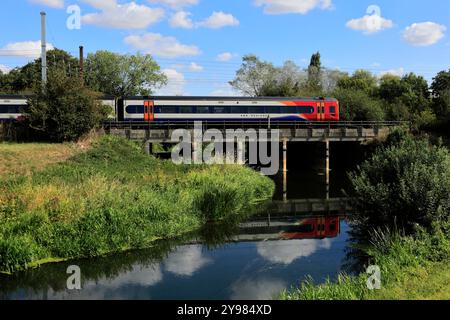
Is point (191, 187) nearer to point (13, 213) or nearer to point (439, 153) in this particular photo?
point (13, 213)

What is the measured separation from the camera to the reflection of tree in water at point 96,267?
10.6m

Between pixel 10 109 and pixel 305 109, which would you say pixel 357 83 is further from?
pixel 10 109

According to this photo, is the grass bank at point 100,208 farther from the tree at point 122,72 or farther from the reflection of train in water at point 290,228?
the tree at point 122,72

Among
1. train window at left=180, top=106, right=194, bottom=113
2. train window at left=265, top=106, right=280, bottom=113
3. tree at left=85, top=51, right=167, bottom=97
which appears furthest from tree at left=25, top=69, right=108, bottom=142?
tree at left=85, top=51, right=167, bottom=97

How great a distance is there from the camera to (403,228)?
39.7 ft

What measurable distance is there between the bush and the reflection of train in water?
2479 mm

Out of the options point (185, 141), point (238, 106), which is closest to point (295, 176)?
point (238, 106)

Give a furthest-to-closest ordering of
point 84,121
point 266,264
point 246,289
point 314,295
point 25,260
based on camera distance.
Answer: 1. point 84,121
2. point 266,264
3. point 25,260
4. point 246,289
5. point 314,295

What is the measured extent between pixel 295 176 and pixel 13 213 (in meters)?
26.2

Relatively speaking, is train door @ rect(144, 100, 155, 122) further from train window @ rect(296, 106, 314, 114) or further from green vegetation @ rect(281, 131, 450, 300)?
green vegetation @ rect(281, 131, 450, 300)

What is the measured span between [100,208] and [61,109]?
14.0 metres

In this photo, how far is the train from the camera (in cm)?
3431

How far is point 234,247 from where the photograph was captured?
14.3 metres

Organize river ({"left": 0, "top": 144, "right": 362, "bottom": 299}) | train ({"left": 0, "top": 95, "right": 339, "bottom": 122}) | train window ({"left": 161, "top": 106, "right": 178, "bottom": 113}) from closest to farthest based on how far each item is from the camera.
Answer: river ({"left": 0, "top": 144, "right": 362, "bottom": 299}) → train ({"left": 0, "top": 95, "right": 339, "bottom": 122}) → train window ({"left": 161, "top": 106, "right": 178, "bottom": 113})
